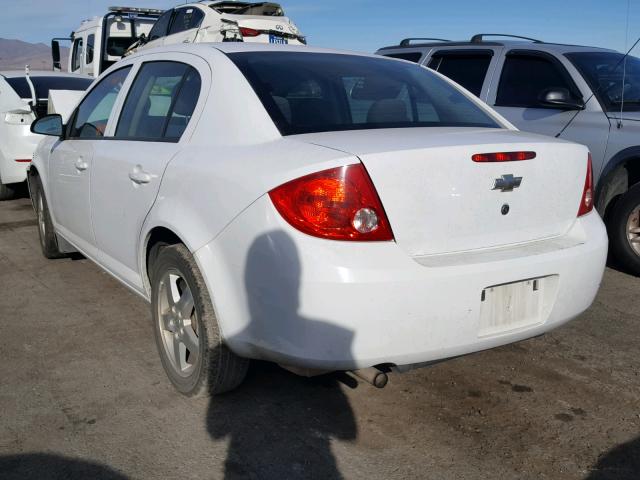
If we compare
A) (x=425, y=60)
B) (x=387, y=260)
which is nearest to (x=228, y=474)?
(x=387, y=260)

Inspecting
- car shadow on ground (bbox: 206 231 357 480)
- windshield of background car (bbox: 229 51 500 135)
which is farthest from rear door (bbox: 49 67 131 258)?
car shadow on ground (bbox: 206 231 357 480)

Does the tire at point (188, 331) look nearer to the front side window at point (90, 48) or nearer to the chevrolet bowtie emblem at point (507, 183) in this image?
the chevrolet bowtie emblem at point (507, 183)

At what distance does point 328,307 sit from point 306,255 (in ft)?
0.67

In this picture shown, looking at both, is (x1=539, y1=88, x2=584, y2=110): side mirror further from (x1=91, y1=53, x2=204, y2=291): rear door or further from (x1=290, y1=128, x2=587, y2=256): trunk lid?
(x1=91, y1=53, x2=204, y2=291): rear door

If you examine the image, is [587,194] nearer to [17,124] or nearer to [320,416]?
[320,416]

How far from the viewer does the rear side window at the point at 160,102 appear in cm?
332

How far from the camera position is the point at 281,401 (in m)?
3.17

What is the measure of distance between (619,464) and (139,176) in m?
2.52

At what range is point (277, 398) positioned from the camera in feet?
10.5

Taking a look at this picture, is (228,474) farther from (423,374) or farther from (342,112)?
(342,112)

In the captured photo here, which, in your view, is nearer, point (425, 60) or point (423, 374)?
point (423, 374)

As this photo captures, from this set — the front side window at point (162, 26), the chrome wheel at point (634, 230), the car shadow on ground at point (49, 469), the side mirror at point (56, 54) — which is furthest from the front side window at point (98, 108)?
the side mirror at point (56, 54)

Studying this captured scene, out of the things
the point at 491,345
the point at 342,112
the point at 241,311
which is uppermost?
the point at 342,112

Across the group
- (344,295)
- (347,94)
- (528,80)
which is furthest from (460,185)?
(528,80)
